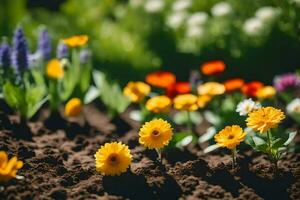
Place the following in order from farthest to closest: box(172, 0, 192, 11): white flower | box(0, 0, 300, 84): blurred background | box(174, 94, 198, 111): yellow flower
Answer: box(172, 0, 192, 11): white flower → box(0, 0, 300, 84): blurred background → box(174, 94, 198, 111): yellow flower

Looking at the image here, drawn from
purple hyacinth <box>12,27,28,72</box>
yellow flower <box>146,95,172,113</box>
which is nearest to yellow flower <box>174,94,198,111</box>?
yellow flower <box>146,95,172,113</box>

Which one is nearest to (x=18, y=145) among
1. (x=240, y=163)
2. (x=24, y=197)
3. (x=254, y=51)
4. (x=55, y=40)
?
(x=24, y=197)

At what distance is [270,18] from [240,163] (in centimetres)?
180

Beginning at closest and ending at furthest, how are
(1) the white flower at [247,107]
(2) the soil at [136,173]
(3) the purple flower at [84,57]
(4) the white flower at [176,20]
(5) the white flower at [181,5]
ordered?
(2) the soil at [136,173]
(1) the white flower at [247,107]
(3) the purple flower at [84,57]
(4) the white flower at [176,20]
(5) the white flower at [181,5]

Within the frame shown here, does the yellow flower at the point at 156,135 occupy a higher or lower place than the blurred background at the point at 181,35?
lower

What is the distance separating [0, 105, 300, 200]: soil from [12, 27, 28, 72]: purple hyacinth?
14.0 inches

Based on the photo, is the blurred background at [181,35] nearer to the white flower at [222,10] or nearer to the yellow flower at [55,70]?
the white flower at [222,10]

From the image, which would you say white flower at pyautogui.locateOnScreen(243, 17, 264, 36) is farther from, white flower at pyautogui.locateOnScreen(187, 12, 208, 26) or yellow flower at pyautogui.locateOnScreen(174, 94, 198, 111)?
yellow flower at pyautogui.locateOnScreen(174, 94, 198, 111)

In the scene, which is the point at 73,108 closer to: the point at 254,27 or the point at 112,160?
the point at 112,160

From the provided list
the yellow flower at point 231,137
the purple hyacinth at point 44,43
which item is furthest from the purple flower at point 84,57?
the yellow flower at point 231,137

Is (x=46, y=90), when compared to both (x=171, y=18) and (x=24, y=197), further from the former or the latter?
(x=171, y=18)

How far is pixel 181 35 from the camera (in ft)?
16.3

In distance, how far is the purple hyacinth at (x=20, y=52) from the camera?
11.5 ft

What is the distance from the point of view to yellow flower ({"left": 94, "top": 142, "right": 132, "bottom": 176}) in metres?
2.68
